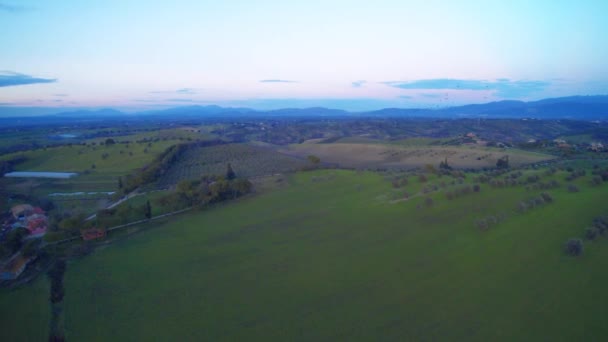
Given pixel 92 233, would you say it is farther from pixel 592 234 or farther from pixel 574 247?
pixel 592 234

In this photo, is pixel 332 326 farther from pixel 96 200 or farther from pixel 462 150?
pixel 462 150

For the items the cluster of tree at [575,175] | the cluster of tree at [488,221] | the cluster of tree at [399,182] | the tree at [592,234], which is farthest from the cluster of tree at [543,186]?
the cluster of tree at [399,182]

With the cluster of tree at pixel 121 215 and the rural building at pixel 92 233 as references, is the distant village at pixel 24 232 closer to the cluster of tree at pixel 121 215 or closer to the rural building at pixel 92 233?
the rural building at pixel 92 233

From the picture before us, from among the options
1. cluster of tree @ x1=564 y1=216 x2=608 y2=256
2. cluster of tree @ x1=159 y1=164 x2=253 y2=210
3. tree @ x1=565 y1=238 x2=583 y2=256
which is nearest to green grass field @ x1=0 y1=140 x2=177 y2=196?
cluster of tree @ x1=159 y1=164 x2=253 y2=210

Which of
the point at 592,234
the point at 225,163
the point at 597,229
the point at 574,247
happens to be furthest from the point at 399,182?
the point at 225,163

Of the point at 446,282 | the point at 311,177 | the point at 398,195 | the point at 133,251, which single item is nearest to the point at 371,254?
the point at 446,282

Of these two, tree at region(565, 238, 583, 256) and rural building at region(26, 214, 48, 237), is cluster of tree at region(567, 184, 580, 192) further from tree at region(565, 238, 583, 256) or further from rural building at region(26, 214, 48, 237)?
rural building at region(26, 214, 48, 237)

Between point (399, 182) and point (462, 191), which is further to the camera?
point (399, 182)
